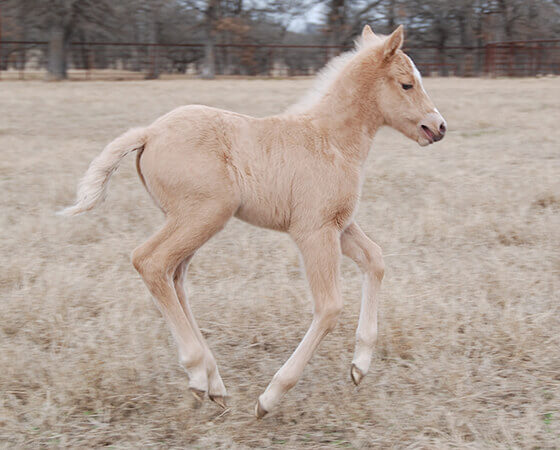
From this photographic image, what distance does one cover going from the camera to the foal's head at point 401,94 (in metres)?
3.41

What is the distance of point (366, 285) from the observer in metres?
3.53

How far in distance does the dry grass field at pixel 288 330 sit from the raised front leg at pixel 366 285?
7.6 inches

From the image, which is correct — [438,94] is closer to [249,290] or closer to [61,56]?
[249,290]

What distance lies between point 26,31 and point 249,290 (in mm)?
37972

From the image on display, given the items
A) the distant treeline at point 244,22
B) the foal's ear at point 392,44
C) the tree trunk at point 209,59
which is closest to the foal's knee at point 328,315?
the foal's ear at point 392,44

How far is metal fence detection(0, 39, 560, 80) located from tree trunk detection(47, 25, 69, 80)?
4.15 ft

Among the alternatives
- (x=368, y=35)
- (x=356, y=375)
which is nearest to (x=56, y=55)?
(x=368, y=35)

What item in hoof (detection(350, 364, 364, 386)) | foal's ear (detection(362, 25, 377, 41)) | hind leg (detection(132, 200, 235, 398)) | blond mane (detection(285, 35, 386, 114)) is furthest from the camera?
foal's ear (detection(362, 25, 377, 41))

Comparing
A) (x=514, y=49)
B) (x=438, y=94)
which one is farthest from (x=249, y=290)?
(x=514, y=49)

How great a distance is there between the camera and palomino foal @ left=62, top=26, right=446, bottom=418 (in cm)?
309

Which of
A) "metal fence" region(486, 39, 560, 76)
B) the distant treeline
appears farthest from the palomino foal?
"metal fence" region(486, 39, 560, 76)

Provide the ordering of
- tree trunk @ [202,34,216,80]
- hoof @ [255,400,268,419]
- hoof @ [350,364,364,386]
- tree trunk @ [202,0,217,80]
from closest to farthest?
hoof @ [255,400,268,419] < hoof @ [350,364,364,386] < tree trunk @ [202,0,217,80] < tree trunk @ [202,34,216,80]

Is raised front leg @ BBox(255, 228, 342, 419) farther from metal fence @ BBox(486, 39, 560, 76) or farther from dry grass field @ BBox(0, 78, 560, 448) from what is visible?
metal fence @ BBox(486, 39, 560, 76)

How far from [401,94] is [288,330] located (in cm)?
148
